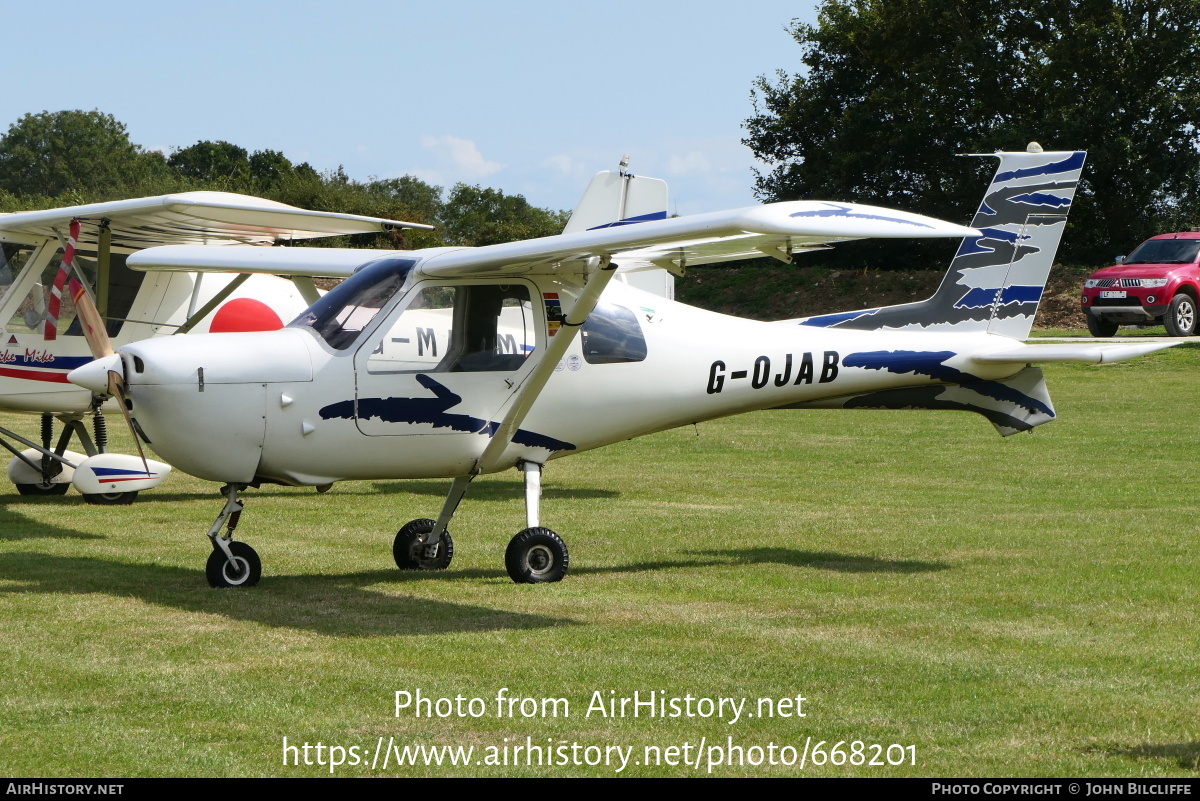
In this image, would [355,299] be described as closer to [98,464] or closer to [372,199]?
[98,464]

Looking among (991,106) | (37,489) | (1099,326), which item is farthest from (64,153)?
(37,489)

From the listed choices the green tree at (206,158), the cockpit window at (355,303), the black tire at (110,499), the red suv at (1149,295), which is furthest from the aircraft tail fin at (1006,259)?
the green tree at (206,158)

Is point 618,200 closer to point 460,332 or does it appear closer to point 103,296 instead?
point 103,296

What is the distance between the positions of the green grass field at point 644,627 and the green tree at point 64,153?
100 meters

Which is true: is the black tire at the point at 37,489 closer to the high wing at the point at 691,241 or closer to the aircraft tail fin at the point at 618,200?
the high wing at the point at 691,241

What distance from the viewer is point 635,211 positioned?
51.3ft

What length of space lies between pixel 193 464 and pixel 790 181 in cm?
4515

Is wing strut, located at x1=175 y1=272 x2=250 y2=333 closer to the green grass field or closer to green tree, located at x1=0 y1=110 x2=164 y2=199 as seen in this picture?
the green grass field

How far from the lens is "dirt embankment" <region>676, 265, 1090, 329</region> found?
133 ft

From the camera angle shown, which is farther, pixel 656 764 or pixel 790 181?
pixel 790 181

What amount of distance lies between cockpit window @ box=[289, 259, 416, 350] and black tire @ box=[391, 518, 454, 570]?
1.71m

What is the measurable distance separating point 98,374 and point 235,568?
1.56 m

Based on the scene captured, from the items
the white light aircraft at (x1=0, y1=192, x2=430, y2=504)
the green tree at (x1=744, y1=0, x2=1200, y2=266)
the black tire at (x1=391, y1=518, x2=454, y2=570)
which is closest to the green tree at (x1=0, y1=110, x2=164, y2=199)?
the green tree at (x1=744, y1=0, x2=1200, y2=266)

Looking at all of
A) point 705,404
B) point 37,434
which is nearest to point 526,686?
point 705,404
